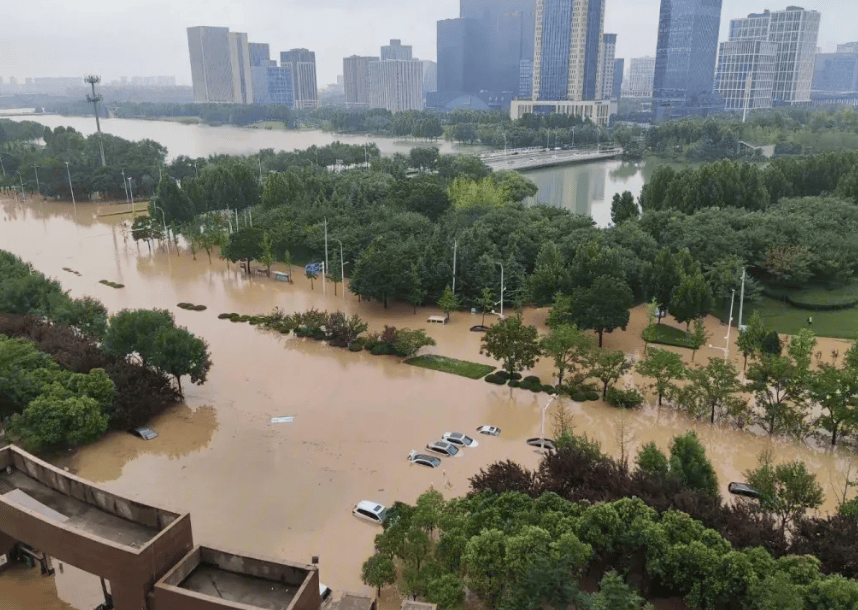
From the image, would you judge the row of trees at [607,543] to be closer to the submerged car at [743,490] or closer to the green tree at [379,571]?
the green tree at [379,571]

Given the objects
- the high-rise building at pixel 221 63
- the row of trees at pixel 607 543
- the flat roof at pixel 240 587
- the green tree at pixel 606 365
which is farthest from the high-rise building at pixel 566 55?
the flat roof at pixel 240 587

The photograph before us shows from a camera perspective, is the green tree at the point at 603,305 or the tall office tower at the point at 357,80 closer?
the green tree at the point at 603,305

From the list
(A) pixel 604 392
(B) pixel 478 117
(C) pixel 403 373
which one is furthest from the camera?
(B) pixel 478 117

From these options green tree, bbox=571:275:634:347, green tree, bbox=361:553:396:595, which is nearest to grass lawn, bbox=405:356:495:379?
green tree, bbox=571:275:634:347

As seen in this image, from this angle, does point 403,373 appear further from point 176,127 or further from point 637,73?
point 637,73

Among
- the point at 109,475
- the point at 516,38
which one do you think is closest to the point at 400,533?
the point at 109,475

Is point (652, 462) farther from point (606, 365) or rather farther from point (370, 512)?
point (370, 512)

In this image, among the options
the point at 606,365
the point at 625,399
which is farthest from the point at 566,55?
the point at 625,399
